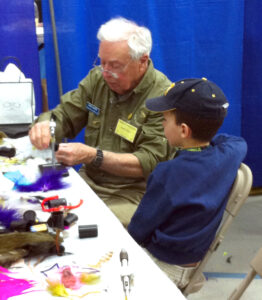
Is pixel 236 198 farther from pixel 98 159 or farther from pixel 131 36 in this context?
pixel 131 36

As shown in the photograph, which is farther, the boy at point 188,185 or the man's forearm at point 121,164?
the man's forearm at point 121,164

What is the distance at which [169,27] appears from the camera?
10.3ft

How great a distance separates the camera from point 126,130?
2.11 meters

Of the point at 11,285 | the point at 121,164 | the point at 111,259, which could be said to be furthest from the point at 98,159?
the point at 11,285

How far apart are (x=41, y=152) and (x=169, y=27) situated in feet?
5.49

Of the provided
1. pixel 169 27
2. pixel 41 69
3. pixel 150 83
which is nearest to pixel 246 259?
pixel 150 83

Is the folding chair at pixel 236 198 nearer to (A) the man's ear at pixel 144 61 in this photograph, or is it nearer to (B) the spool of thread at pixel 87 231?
(B) the spool of thread at pixel 87 231

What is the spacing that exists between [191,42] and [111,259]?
98.2 inches

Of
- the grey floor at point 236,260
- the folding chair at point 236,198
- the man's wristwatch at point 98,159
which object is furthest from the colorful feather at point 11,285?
the grey floor at point 236,260

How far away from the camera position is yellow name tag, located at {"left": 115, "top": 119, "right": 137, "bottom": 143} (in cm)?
209

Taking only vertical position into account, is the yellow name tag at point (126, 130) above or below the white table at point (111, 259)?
above

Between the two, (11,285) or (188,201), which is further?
(188,201)

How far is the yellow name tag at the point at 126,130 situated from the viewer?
2086 millimetres

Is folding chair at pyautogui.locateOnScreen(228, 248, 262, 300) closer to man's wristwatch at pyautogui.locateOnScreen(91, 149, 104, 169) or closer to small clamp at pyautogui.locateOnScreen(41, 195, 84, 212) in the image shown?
small clamp at pyautogui.locateOnScreen(41, 195, 84, 212)
